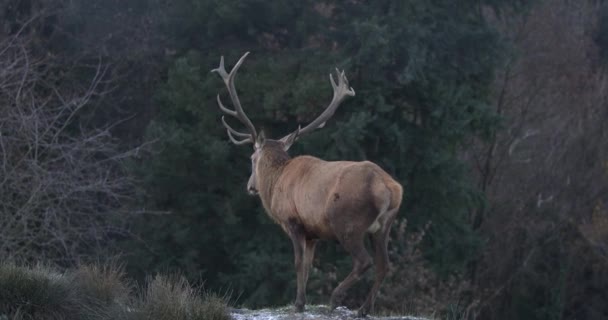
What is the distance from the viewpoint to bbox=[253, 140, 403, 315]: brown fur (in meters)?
8.73

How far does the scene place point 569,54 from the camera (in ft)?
89.5

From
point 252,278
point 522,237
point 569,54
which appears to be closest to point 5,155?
point 252,278

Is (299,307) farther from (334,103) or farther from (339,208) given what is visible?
(334,103)

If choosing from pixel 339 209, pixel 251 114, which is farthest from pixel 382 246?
pixel 251 114

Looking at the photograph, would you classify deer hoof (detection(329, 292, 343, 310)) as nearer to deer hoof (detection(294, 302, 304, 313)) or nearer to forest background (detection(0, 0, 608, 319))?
deer hoof (detection(294, 302, 304, 313))

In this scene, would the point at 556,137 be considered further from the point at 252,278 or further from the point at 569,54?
the point at 252,278

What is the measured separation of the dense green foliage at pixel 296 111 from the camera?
19.8 m

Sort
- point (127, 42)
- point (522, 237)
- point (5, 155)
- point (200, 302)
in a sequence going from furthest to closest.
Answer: point (522, 237), point (127, 42), point (5, 155), point (200, 302)

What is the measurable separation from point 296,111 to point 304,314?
10633mm

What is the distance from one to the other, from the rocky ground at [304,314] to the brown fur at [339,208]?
0.39ft

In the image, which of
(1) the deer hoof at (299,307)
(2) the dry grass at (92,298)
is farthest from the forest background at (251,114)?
(1) the deer hoof at (299,307)

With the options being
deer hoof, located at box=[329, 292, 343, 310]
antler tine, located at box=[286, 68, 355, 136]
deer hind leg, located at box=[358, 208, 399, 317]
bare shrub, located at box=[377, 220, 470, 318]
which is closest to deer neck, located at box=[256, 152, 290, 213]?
antler tine, located at box=[286, 68, 355, 136]

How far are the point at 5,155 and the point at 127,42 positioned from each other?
6059 mm

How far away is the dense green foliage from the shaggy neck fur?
28.9 feet
